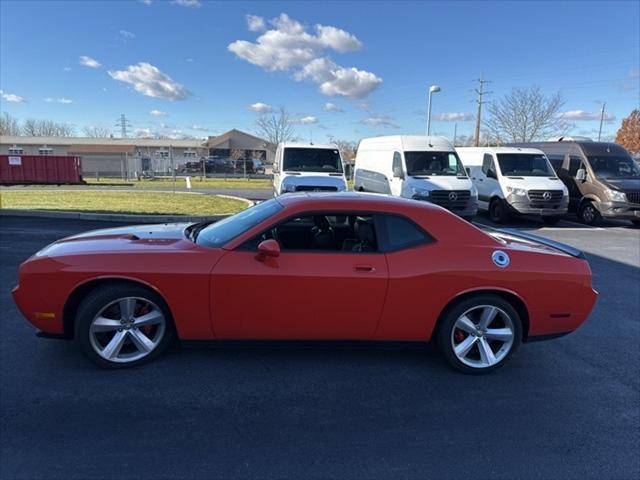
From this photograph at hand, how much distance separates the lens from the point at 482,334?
3.52 m

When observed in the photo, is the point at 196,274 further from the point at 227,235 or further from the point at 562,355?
the point at 562,355

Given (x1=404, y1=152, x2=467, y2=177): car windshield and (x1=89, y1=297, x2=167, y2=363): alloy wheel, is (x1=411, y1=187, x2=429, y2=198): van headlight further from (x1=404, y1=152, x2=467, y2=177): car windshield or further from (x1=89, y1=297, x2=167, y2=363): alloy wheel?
(x1=89, y1=297, x2=167, y2=363): alloy wheel

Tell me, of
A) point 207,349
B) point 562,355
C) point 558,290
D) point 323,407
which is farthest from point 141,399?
point 562,355

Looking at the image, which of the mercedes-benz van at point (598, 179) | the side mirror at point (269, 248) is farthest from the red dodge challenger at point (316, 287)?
the mercedes-benz van at point (598, 179)

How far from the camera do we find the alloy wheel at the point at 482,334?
3492 mm

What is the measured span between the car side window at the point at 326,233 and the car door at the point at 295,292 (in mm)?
94

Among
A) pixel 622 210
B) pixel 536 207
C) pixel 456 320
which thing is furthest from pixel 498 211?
pixel 456 320

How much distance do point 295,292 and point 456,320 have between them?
1349mm

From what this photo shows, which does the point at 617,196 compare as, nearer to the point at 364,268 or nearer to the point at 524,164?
the point at 524,164

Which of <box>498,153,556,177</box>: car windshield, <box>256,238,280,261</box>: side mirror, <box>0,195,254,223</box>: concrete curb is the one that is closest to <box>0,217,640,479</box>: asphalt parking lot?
<box>256,238,280,261</box>: side mirror

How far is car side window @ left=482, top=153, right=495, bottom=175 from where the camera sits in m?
13.2

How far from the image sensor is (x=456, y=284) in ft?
11.1

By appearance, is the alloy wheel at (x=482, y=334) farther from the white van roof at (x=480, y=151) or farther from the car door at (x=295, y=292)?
the white van roof at (x=480, y=151)

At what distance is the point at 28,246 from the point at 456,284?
756cm
